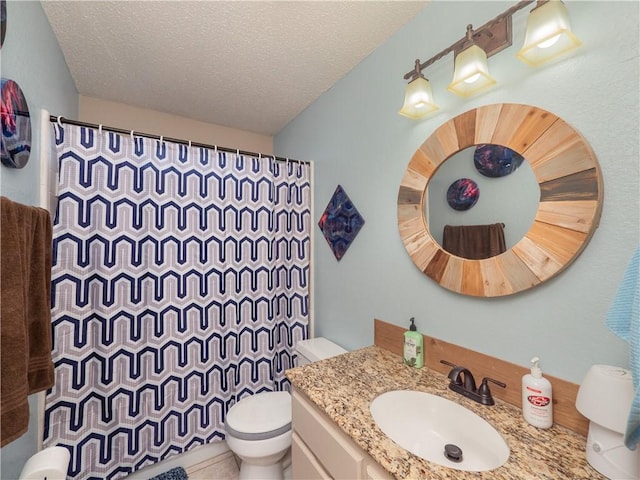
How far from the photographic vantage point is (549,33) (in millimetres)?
809

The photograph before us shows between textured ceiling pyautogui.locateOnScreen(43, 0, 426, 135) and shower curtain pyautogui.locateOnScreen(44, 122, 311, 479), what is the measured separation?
512mm

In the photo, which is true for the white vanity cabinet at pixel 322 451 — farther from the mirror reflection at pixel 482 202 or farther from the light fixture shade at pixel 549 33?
the light fixture shade at pixel 549 33

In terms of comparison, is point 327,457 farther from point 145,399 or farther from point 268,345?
point 145,399

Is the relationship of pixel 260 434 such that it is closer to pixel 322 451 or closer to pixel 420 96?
pixel 322 451

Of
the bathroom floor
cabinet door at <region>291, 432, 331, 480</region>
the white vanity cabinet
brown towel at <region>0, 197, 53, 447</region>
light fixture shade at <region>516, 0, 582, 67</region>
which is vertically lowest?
the bathroom floor

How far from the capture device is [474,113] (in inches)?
43.1

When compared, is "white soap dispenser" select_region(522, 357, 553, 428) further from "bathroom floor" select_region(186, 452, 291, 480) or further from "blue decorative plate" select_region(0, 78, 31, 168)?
"blue decorative plate" select_region(0, 78, 31, 168)

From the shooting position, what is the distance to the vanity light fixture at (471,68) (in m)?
0.99

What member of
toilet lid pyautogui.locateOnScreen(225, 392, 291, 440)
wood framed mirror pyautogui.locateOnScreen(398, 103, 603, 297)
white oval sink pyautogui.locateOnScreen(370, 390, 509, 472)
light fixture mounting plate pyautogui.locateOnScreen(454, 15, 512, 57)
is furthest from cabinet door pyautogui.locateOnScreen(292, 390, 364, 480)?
light fixture mounting plate pyautogui.locateOnScreen(454, 15, 512, 57)

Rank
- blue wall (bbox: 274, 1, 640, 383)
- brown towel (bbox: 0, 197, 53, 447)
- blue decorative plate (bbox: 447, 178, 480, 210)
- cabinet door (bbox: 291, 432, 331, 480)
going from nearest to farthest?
brown towel (bbox: 0, 197, 53, 447), blue wall (bbox: 274, 1, 640, 383), cabinet door (bbox: 291, 432, 331, 480), blue decorative plate (bbox: 447, 178, 480, 210)

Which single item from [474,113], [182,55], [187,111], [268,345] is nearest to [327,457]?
[268,345]

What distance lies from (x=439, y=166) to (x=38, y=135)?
1.83 m

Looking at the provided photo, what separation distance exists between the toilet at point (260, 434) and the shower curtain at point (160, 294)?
334 mm

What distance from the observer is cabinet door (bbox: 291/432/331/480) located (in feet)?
3.30
